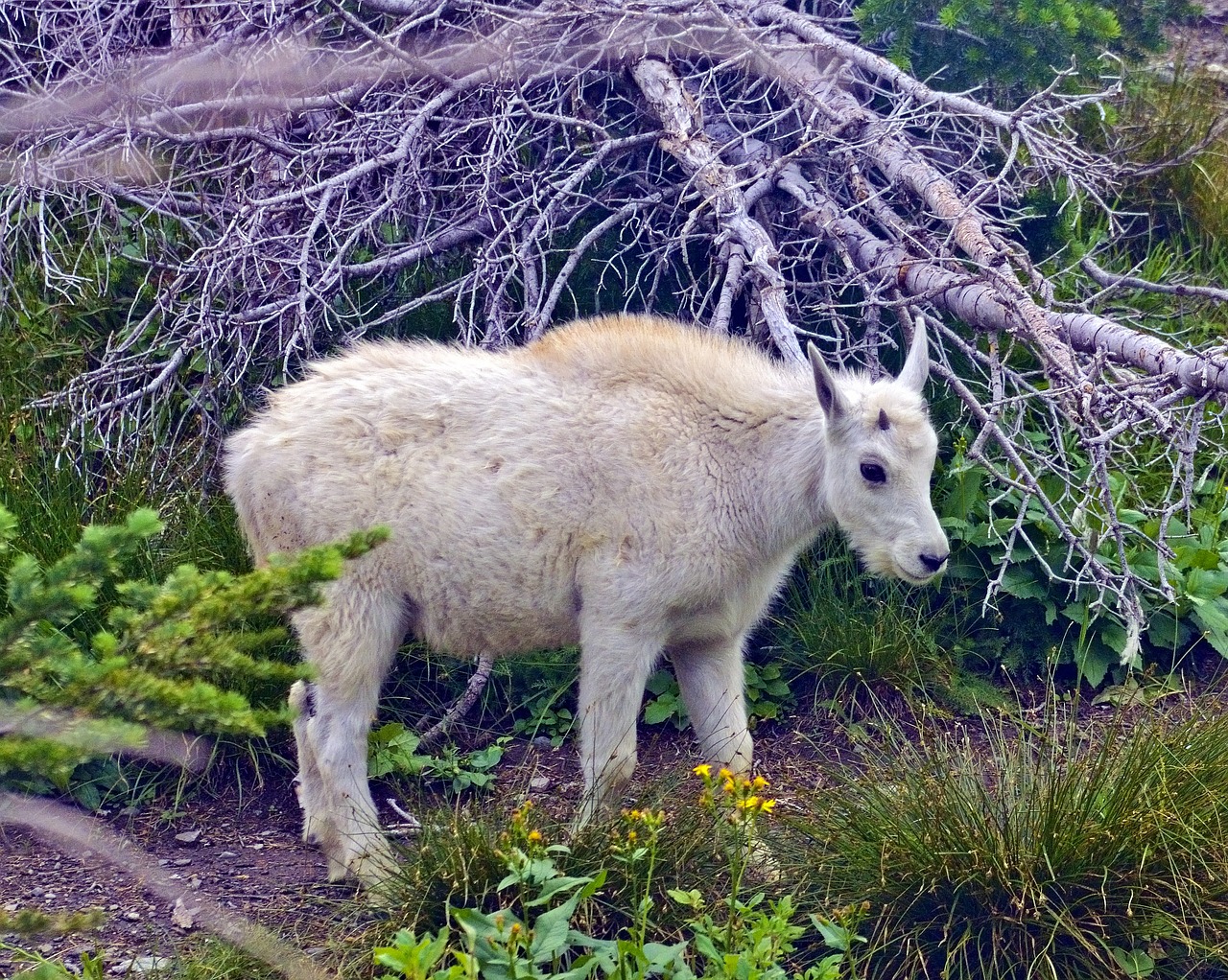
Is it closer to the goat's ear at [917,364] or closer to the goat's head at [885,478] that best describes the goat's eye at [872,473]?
the goat's head at [885,478]

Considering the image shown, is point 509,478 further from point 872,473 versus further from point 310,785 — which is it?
point 310,785

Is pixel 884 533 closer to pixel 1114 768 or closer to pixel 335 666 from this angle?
pixel 1114 768

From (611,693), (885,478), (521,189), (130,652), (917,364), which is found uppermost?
(130,652)

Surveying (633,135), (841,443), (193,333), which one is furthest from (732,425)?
(193,333)

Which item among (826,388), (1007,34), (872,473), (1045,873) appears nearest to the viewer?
(1045,873)

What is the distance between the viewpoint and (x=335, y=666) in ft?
16.5

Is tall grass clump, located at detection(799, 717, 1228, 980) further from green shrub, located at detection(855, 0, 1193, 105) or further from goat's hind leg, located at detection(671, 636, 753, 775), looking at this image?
green shrub, located at detection(855, 0, 1193, 105)

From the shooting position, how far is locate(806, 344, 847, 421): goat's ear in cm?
479

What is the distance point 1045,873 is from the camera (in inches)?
169

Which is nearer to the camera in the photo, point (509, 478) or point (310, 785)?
point (509, 478)

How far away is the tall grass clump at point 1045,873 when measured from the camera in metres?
4.21

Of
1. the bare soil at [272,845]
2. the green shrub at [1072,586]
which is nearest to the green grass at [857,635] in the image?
the bare soil at [272,845]

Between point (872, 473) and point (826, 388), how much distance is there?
15.2 inches

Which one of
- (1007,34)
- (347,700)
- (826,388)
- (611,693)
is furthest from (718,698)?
(1007,34)
